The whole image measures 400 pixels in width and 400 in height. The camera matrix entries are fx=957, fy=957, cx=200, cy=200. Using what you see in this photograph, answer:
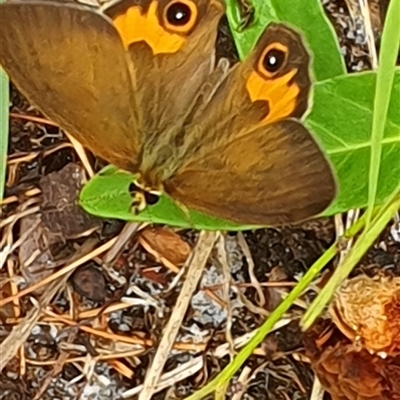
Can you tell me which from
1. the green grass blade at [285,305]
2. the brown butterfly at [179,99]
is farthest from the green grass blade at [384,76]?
the green grass blade at [285,305]

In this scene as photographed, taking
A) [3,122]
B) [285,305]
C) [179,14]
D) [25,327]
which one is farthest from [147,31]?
[25,327]

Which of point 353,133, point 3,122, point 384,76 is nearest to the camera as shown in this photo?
point 384,76

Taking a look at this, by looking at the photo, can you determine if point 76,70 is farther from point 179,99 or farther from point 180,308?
point 180,308

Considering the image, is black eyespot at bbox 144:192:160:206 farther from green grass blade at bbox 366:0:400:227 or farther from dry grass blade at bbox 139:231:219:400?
green grass blade at bbox 366:0:400:227

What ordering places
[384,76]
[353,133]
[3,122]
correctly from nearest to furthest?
1. [384,76]
2. [353,133]
3. [3,122]

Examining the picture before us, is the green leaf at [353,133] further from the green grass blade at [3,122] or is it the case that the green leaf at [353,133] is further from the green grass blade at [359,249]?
the green grass blade at [3,122]
